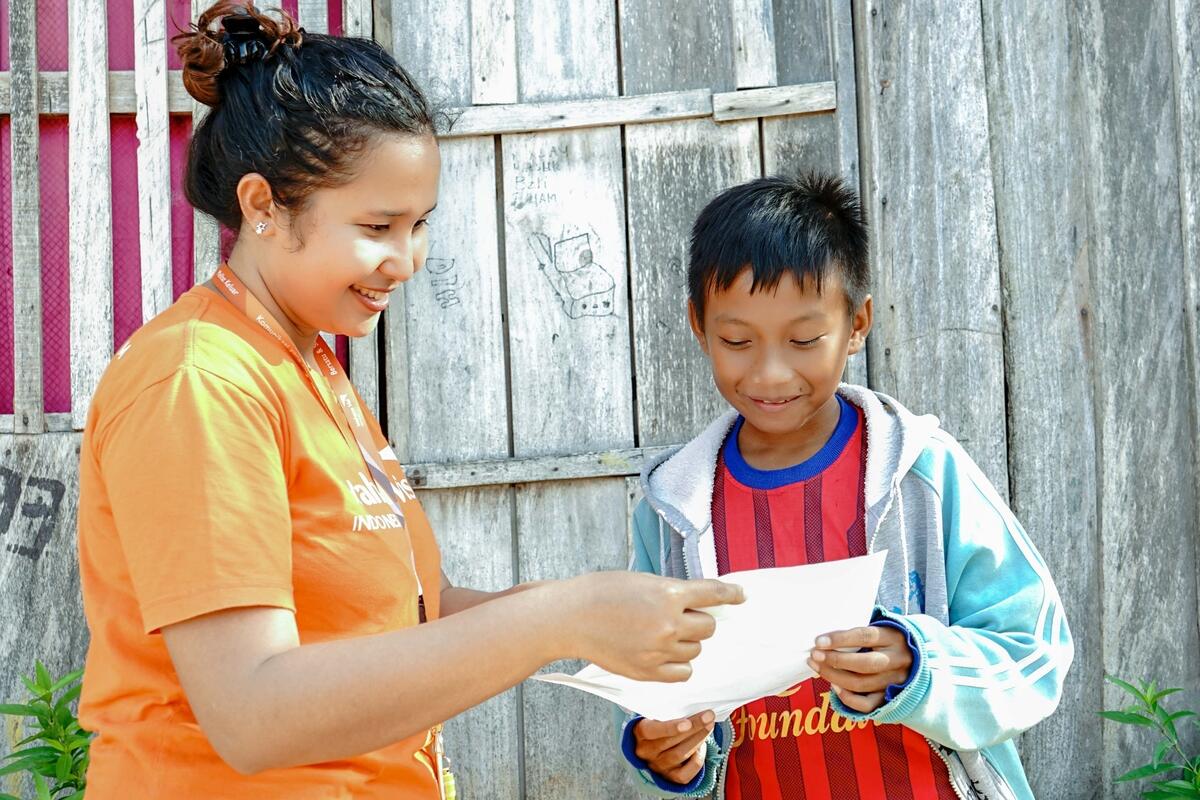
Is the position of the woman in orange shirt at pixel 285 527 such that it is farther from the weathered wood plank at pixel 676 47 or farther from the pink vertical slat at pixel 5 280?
the pink vertical slat at pixel 5 280

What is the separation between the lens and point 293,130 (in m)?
1.70

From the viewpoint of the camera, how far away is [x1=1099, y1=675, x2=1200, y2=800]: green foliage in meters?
2.91

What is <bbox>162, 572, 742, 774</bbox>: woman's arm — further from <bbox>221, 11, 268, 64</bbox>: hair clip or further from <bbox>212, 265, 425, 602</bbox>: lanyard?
<bbox>221, 11, 268, 64</bbox>: hair clip

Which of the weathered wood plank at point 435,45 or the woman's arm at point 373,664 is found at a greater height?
the weathered wood plank at point 435,45

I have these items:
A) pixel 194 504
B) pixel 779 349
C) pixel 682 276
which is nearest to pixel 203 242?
pixel 682 276

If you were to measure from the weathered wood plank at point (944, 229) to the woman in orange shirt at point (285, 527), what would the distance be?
1.68m

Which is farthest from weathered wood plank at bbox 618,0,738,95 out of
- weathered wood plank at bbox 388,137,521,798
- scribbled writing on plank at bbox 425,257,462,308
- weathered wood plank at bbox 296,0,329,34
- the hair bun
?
the hair bun

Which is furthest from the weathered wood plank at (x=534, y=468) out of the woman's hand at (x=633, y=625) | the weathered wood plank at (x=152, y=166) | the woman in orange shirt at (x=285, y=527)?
the woman's hand at (x=633, y=625)

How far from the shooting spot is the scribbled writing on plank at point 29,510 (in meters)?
3.26

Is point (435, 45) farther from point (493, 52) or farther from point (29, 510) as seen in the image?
point (29, 510)

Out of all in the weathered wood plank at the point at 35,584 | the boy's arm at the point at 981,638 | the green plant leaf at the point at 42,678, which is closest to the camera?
the boy's arm at the point at 981,638

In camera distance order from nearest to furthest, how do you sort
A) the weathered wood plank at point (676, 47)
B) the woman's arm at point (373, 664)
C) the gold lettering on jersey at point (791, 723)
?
the woman's arm at point (373, 664), the gold lettering on jersey at point (791, 723), the weathered wood plank at point (676, 47)

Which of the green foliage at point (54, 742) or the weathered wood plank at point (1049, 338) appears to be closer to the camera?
the green foliage at point (54, 742)

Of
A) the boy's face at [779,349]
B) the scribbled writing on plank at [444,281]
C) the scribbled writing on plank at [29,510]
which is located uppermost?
the scribbled writing on plank at [444,281]
